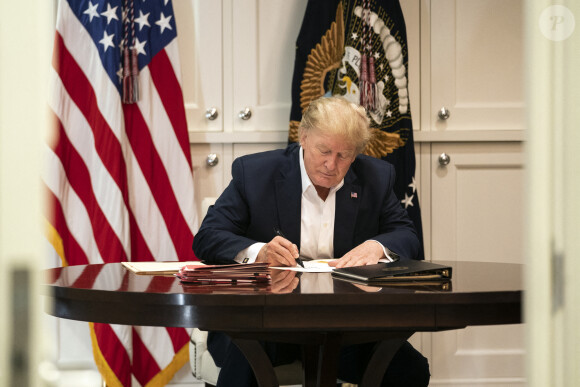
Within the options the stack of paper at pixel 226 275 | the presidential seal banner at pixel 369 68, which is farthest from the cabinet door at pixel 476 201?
the stack of paper at pixel 226 275

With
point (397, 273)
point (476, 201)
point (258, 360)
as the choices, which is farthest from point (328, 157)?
point (476, 201)

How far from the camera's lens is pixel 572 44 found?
609mm

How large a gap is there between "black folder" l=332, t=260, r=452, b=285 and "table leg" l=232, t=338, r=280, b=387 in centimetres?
29

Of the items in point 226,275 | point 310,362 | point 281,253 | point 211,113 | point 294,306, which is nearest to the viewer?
point 294,306

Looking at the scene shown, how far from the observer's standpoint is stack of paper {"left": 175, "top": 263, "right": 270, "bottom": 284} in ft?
5.85

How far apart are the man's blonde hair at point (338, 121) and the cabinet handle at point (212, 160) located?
118 cm

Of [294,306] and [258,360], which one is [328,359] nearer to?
[258,360]

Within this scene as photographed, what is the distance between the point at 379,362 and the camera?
6.73 ft

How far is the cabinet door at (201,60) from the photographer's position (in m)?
3.68

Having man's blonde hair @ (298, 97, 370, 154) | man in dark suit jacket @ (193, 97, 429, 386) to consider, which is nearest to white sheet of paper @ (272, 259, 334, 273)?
man in dark suit jacket @ (193, 97, 429, 386)

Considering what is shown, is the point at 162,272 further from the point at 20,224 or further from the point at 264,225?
the point at 20,224

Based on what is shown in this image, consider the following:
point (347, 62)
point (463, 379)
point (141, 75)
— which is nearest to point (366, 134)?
point (347, 62)

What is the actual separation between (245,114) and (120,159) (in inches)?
Result: 26.7

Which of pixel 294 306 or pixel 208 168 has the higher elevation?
pixel 208 168
